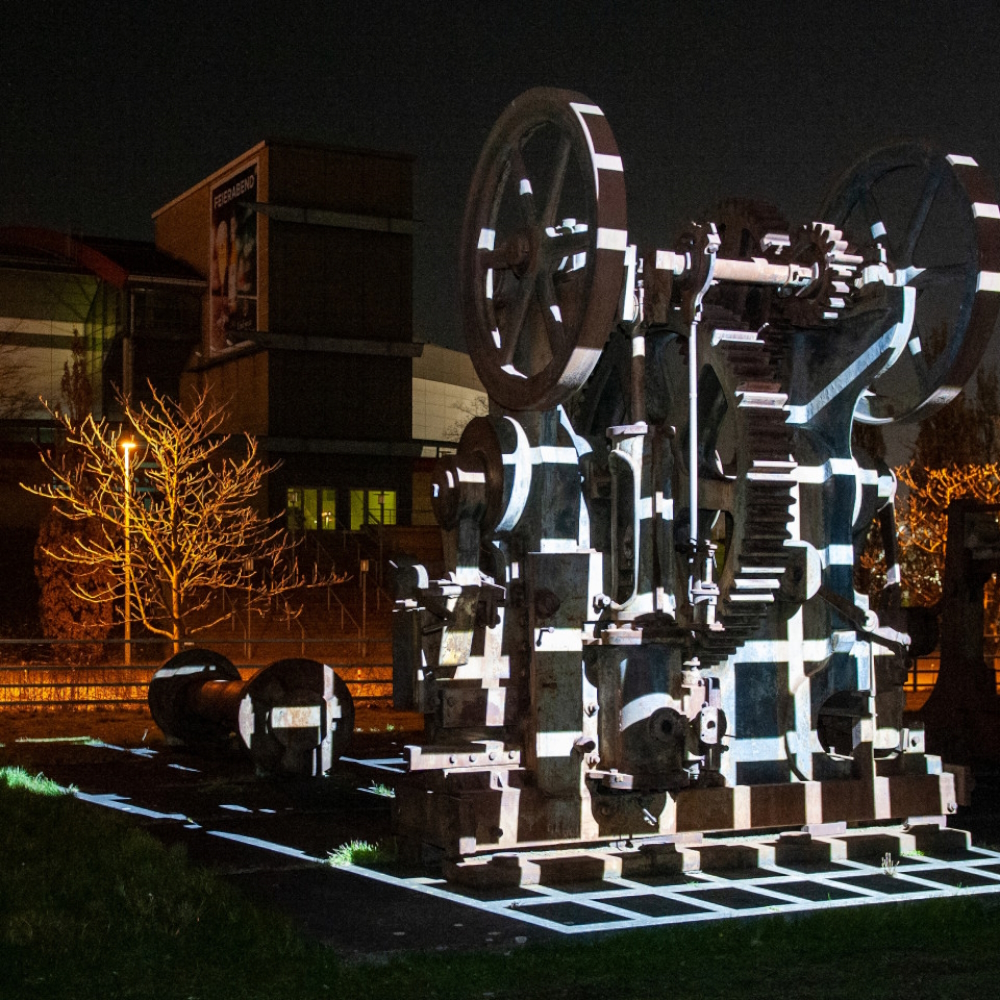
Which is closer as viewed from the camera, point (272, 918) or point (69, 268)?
point (272, 918)

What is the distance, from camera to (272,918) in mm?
8000

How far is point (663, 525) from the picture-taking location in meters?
9.70

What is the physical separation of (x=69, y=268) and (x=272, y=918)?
48.3m

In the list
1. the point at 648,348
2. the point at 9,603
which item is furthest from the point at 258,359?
the point at 648,348

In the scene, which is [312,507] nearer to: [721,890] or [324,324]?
[324,324]

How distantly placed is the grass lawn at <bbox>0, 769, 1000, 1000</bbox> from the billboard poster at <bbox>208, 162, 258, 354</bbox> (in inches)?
1499

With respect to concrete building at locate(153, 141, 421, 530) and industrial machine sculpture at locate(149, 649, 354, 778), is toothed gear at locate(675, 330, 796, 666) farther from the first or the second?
concrete building at locate(153, 141, 421, 530)

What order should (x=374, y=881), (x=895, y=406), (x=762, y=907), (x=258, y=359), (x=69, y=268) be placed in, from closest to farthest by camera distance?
(x=762, y=907) → (x=374, y=881) → (x=895, y=406) → (x=258, y=359) → (x=69, y=268)

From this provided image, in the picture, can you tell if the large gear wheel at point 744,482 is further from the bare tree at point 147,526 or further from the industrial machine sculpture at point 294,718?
the bare tree at point 147,526

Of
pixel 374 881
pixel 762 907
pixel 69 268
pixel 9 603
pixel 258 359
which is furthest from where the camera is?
pixel 69 268

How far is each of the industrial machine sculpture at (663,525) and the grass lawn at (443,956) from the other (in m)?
1.62

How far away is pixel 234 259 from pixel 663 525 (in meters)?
40.0

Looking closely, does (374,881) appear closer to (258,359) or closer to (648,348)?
(648,348)

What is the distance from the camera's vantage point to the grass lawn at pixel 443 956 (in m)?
6.83
